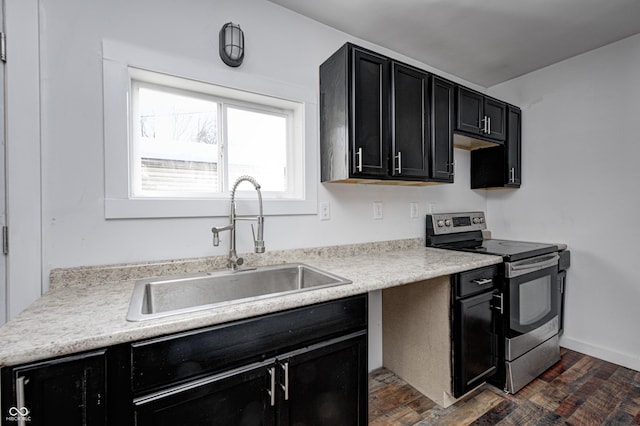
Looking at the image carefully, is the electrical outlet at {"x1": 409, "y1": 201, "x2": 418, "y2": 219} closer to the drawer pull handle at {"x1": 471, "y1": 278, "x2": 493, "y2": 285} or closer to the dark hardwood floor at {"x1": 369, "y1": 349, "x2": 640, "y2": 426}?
the drawer pull handle at {"x1": 471, "y1": 278, "x2": 493, "y2": 285}

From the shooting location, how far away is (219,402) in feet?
3.09

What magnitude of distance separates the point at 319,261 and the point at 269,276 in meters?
A: 0.36

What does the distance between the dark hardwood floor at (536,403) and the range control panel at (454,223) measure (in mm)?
1152

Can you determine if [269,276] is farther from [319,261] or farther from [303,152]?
[303,152]

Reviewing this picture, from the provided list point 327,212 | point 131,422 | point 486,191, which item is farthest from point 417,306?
point 486,191

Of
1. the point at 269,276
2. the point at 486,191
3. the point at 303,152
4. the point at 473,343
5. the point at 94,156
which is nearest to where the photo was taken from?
the point at 94,156

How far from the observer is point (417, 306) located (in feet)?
6.08

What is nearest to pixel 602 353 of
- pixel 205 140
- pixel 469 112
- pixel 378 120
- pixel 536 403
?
pixel 536 403

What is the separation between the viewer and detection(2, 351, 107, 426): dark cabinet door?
0.69 m

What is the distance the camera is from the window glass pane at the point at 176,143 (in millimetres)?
1496

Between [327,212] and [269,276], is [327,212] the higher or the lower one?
the higher one

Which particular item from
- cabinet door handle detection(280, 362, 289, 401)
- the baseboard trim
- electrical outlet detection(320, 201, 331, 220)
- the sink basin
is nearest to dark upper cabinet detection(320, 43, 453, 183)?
electrical outlet detection(320, 201, 331, 220)

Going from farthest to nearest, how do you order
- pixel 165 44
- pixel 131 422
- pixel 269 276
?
pixel 269 276, pixel 165 44, pixel 131 422

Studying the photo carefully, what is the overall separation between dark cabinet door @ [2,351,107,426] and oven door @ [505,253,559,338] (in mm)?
2035
